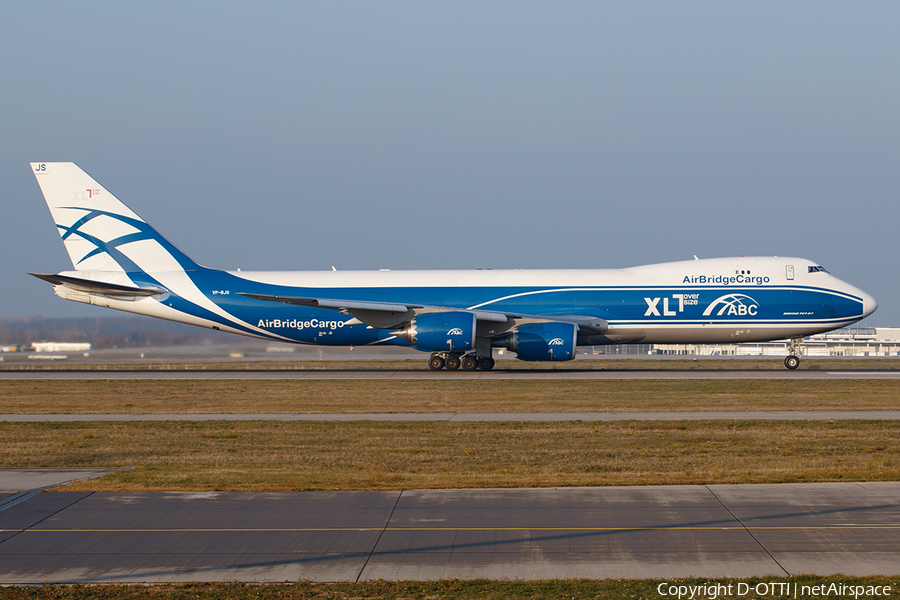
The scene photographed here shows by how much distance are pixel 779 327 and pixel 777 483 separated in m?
27.5

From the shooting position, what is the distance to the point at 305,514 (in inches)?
430

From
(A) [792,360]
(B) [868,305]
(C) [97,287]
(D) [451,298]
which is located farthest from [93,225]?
(B) [868,305]

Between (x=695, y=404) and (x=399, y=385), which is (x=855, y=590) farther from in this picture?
(x=399, y=385)

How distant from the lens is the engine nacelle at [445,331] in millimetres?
36250

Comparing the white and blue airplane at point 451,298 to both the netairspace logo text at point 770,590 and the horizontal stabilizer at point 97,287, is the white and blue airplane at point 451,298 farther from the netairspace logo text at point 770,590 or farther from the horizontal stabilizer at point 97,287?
the netairspace logo text at point 770,590

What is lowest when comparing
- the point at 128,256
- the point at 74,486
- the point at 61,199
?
the point at 74,486

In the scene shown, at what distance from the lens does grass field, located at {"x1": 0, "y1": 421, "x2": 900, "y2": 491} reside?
13.3 meters

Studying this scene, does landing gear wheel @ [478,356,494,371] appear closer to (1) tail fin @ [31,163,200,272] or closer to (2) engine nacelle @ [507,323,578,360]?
(2) engine nacelle @ [507,323,578,360]

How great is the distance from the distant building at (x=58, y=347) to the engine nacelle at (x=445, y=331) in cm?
2480

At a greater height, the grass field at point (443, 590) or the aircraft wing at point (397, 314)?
the aircraft wing at point (397, 314)

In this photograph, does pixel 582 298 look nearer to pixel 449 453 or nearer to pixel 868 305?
pixel 868 305

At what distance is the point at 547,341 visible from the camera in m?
36.2

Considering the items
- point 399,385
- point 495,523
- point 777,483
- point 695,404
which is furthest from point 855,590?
point 399,385

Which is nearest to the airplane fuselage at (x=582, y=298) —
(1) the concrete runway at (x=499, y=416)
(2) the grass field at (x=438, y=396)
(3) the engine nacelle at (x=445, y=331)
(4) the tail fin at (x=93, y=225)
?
(4) the tail fin at (x=93, y=225)
